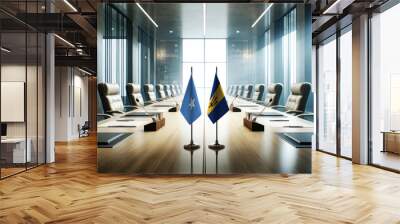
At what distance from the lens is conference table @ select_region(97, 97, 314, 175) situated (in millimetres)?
5688

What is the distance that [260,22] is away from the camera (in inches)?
228

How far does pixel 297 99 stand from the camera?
5.56 metres

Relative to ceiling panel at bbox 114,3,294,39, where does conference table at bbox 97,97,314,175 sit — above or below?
below

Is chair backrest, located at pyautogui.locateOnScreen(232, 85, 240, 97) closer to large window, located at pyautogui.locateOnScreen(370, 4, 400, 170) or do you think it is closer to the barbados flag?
the barbados flag

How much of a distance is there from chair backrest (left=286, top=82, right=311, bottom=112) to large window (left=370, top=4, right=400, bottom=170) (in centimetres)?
186

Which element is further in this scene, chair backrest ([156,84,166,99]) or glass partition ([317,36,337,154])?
glass partition ([317,36,337,154])

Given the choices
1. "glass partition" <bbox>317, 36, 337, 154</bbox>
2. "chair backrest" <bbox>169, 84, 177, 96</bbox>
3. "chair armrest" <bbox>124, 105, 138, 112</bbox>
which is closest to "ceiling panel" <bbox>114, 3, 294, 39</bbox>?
"chair backrest" <bbox>169, 84, 177, 96</bbox>

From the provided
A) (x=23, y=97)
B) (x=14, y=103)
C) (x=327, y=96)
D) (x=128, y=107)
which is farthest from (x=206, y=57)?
(x=327, y=96)

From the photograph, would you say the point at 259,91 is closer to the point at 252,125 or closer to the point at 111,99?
the point at 252,125

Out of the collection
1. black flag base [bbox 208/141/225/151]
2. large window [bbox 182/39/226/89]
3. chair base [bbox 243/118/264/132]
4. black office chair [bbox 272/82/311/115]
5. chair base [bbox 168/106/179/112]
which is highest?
large window [bbox 182/39/226/89]

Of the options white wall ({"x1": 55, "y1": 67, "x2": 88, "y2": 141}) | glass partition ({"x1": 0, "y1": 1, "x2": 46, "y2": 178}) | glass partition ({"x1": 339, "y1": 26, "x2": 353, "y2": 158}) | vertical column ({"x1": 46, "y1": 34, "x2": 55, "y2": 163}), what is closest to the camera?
glass partition ({"x1": 0, "y1": 1, "x2": 46, "y2": 178})

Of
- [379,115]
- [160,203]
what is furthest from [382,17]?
[160,203]

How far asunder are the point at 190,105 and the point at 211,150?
0.72 meters

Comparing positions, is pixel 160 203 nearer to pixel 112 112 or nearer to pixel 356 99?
pixel 112 112
